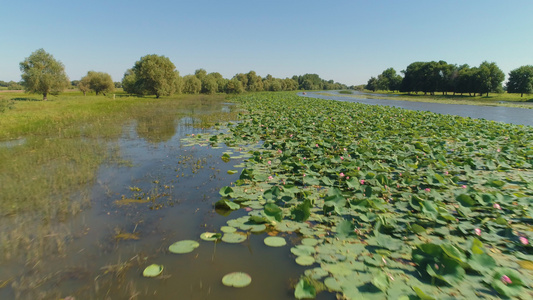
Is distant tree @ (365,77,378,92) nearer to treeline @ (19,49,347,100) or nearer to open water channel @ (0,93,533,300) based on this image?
treeline @ (19,49,347,100)

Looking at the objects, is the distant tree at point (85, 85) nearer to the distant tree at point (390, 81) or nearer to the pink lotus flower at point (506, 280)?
the pink lotus flower at point (506, 280)

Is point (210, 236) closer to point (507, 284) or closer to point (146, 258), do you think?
point (146, 258)

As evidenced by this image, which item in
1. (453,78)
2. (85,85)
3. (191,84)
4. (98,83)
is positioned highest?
(453,78)

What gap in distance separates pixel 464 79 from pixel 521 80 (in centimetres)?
901

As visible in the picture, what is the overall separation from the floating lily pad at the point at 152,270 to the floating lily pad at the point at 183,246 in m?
0.33

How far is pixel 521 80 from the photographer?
165 ft

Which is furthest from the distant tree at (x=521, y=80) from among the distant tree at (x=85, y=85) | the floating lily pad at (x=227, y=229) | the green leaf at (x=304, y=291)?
the distant tree at (x=85, y=85)

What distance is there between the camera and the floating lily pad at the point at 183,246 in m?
2.99

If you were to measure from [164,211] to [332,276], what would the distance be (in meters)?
2.73

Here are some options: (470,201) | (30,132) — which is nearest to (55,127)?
(30,132)

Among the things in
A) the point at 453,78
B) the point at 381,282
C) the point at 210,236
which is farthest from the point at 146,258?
the point at 453,78

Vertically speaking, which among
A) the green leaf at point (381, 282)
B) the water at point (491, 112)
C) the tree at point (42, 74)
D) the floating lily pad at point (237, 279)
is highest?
the tree at point (42, 74)

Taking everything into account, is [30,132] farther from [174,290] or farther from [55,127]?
[174,290]

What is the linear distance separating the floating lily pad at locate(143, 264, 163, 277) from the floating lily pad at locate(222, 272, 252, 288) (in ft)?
2.23
